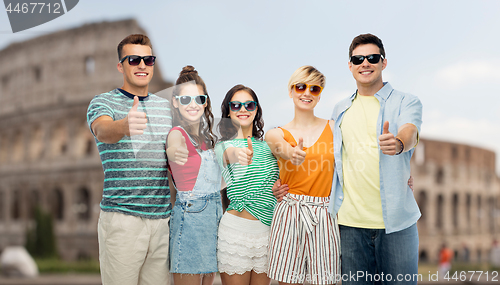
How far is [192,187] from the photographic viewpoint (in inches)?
113

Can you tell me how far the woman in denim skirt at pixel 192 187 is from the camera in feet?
9.13

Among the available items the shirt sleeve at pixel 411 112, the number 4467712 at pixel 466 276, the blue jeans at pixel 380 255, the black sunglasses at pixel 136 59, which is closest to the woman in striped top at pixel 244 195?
the blue jeans at pixel 380 255

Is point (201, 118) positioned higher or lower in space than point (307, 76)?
lower

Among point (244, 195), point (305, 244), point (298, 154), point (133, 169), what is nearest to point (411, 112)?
point (298, 154)

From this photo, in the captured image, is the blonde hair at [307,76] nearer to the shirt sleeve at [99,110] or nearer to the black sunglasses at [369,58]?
A: the black sunglasses at [369,58]

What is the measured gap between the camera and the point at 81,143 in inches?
813

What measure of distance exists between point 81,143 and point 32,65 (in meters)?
6.29

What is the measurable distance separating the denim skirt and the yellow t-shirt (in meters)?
0.92

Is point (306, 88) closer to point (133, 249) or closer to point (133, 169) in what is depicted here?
point (133, 169)

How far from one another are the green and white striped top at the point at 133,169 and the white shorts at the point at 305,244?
85 cm

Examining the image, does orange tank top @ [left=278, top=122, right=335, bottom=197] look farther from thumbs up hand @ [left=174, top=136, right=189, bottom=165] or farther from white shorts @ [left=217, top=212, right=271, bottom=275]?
thumbs up hand @ [left=174, top=136, right=189, bottom=165]

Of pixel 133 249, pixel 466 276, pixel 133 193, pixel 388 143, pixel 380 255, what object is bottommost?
pixel 466 276

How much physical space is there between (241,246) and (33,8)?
284cm

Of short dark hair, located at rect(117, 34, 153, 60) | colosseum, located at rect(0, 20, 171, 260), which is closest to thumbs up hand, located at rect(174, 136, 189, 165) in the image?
short dark hair, located at rect(117, 34, 153, 60)
